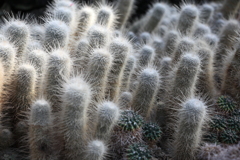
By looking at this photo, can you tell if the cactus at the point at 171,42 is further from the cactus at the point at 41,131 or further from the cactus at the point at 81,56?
the cactus at the point at 41,131

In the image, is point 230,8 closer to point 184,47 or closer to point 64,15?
point 184,47

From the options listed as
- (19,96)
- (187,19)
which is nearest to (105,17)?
(187,19)

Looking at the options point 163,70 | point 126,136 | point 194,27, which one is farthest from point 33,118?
point 194,27

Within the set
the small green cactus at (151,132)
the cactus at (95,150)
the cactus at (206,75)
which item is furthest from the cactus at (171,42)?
A: the cactus at (95,150)

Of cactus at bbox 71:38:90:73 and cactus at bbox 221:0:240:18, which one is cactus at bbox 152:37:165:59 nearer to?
cactus at bbox 71:38:90:73

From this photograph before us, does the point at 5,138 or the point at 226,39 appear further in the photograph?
the point at 226,39

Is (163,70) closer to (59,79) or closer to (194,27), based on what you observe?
(194,27)
